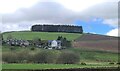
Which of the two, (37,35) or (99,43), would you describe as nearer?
(99,43)

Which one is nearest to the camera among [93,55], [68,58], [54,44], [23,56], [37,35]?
[68,58]

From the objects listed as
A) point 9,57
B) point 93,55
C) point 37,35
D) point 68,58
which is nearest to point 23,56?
point 9,57

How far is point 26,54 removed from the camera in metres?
93.8

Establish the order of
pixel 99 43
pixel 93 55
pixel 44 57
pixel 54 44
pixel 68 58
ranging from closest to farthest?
1. pixel 44 57
2. pixel 68 58
3. pixel 93 55
4. pixel 99 43
5. pixel 54 44

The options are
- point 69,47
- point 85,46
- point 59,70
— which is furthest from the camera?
point 69,47

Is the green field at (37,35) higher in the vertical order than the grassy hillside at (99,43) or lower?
higher

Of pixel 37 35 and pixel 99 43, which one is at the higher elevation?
pixel 37 35

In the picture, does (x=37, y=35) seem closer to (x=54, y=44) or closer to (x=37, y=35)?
(x=37, y=35)

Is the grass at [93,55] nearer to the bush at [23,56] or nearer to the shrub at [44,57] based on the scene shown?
the bush at [23,56]

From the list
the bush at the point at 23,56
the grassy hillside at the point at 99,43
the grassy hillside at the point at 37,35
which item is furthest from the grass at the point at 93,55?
the grassy hillside at the point at 37,35

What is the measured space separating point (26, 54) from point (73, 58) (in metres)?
13.1

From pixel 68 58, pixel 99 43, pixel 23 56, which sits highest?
pixel 99 43

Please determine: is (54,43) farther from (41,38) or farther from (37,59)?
(37,59)

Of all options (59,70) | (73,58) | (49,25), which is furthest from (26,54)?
(49,25)
